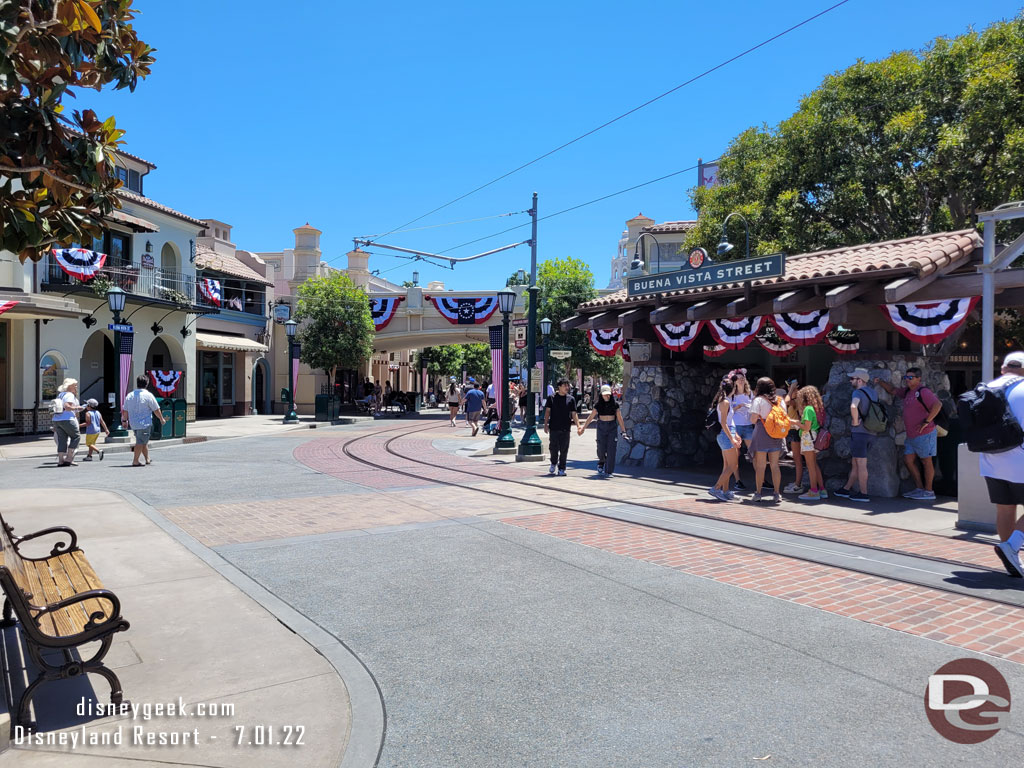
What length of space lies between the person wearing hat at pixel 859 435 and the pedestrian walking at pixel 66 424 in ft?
44.8

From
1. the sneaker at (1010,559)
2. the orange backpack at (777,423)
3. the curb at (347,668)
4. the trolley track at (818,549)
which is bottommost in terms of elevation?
the curb at (347,668)

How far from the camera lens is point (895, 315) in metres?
10.1

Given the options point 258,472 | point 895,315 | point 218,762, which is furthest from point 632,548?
point 258,472

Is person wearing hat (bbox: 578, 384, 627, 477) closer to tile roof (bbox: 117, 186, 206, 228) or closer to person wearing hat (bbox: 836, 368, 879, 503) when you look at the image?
Answer: person wearing hat (bbox: 836, 368, 879, 503)

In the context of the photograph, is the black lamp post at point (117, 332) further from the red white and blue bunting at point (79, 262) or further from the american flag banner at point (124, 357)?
the red white and blue bunting at point (79, 262)

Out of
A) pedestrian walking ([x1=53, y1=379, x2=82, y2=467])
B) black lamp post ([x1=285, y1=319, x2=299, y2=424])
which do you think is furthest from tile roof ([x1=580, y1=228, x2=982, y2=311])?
black lamp post ([x1=285, y1=319, x2=299, y2=424])

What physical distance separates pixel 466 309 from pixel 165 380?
13.8 meters

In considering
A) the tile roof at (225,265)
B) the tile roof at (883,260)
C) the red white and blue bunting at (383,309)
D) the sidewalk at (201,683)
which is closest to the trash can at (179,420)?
the tile roof at (225,265)

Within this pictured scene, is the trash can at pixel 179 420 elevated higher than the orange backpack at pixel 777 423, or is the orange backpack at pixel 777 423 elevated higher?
the orange backpack at pixel 777 423

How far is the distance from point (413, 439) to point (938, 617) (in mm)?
17824

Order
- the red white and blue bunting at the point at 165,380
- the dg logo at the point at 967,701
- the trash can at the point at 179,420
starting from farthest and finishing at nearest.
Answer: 1. the red white and blue bunting at the point at 165,380
2. the trash can at the point at 179,420
3. the dg logo at the point at 967,701

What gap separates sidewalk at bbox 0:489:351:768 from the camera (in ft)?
10.8

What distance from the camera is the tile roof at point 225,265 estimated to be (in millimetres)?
33688

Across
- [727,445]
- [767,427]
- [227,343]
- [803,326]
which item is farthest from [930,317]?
[227,343]
